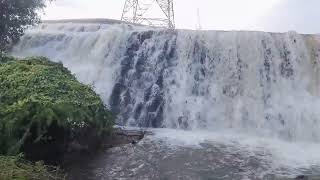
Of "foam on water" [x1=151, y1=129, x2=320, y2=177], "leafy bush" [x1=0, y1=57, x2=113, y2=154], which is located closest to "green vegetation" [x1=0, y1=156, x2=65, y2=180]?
"leafy bush" [x1=0, y1=57, x2=113, y2=154]

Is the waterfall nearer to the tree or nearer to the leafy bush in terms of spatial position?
the tree

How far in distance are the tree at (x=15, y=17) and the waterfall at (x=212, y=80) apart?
97.7 inches

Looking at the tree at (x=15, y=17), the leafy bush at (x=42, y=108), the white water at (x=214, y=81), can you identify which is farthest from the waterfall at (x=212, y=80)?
the leafy bush at (x=42, y=108)

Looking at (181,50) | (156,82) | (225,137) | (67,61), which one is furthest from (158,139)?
(67,61)

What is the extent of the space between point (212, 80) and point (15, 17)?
715 cm

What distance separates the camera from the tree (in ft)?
54.2

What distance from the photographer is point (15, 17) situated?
1700 centimetres

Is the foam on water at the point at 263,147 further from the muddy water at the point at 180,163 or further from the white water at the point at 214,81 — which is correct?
the white water at the point at 214,81

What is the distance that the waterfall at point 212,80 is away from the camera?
14.1 metres

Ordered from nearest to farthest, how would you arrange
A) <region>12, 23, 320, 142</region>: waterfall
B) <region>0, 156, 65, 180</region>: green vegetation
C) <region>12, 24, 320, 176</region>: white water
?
<region>0, 156, 65, 180</region>: green vegetation, <region>12, 24, 320, 176</region>: white water, <region>12, 23, 320, 142</region>: waterfall

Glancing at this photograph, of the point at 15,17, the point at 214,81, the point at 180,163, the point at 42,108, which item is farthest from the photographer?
the point at 15,17

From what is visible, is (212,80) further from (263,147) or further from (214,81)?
(263,147)

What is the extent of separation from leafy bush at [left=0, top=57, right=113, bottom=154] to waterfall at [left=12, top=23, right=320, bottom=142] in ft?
12.3

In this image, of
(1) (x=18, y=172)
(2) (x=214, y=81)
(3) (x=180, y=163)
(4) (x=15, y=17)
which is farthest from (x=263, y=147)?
(4) (x=15, y=17)
